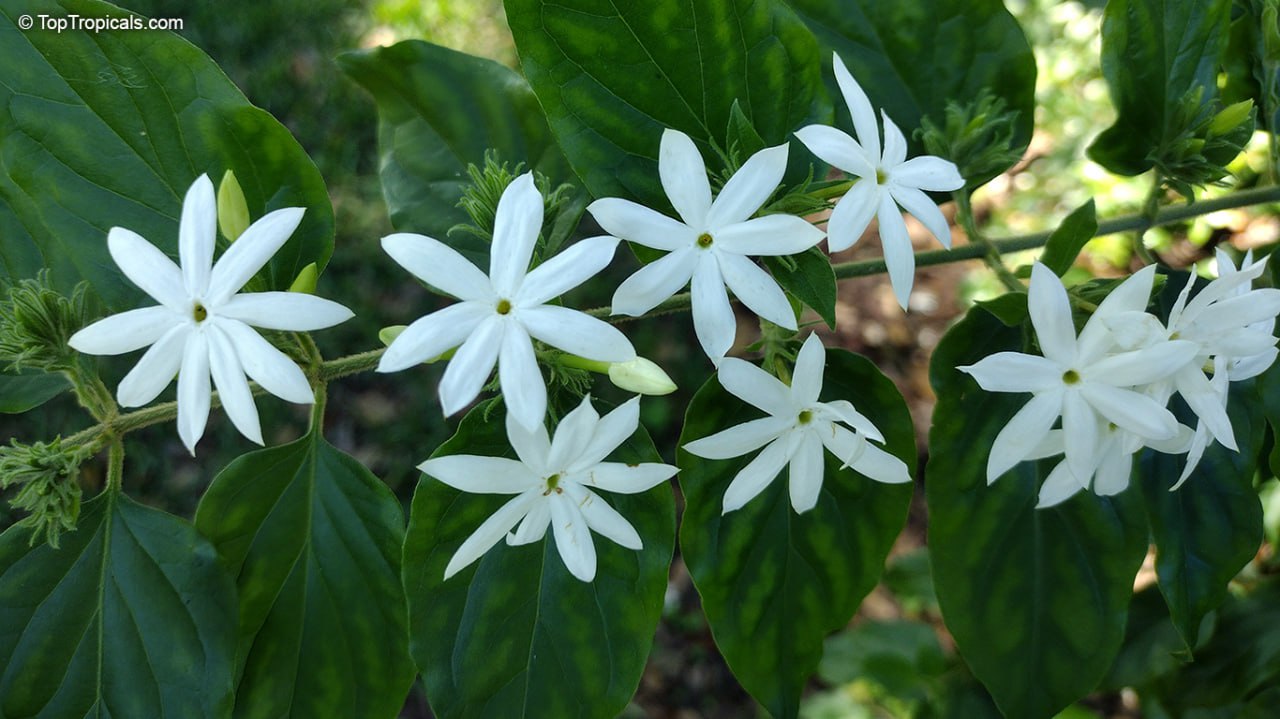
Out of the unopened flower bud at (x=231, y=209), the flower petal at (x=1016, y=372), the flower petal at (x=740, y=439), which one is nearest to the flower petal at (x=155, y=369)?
the unopened flower bud at (x=231, y=209)

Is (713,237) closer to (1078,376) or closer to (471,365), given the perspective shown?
(471,365)

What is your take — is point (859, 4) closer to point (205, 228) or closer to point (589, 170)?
point (589, 170)

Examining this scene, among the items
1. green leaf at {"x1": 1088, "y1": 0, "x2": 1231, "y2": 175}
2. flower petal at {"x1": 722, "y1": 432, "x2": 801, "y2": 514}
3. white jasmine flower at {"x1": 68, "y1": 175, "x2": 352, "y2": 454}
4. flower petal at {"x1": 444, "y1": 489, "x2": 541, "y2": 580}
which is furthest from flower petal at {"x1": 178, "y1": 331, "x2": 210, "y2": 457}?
green leaf at {"x1": 1088, "y1": 0, "x2": 1231, "y2": 175}

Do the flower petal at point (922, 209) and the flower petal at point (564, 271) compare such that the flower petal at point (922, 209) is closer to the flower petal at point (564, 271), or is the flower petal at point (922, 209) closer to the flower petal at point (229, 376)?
the flower petal at point (564, 271)

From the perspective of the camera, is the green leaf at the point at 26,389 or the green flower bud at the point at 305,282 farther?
the green leaf at the point at 26,389

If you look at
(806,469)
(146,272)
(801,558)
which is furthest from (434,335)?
(801,558)

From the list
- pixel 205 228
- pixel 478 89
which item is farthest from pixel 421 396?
pixel 205 228
